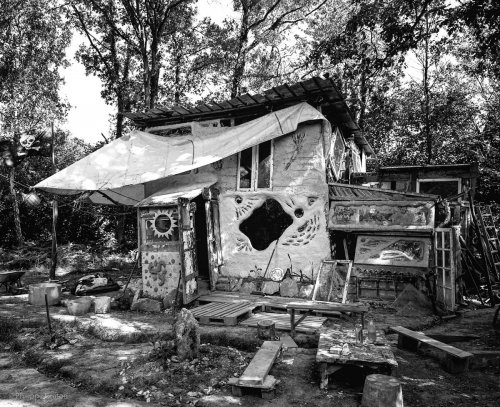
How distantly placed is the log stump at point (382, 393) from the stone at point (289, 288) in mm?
5111

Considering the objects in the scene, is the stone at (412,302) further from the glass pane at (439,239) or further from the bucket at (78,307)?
the bucket at (78,307)

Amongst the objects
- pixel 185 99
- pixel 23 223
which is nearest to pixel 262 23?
pixel 185 99

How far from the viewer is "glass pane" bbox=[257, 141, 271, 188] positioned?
9.86m

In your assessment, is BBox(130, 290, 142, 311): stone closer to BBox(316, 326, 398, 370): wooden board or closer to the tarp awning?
the tarp awning

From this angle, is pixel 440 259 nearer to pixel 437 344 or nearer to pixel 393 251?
pixel 393 251

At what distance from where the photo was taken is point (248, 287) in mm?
9758

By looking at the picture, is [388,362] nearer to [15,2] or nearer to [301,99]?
[301,99]

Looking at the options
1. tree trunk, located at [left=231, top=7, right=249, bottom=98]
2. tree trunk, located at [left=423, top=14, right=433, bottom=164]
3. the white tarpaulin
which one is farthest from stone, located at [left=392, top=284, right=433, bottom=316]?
tree trunk, located at [left=231, top=7, right=249, bottom=98]

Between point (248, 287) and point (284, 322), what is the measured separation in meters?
2.46

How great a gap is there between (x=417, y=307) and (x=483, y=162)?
35.9ft

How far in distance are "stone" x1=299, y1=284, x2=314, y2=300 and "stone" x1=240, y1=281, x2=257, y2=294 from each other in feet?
4.00

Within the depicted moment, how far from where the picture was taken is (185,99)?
2147 centimetres

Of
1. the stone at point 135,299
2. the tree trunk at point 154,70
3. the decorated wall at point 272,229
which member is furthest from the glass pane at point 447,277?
the tree trunk at point 154,70

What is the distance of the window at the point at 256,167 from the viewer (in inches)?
389
